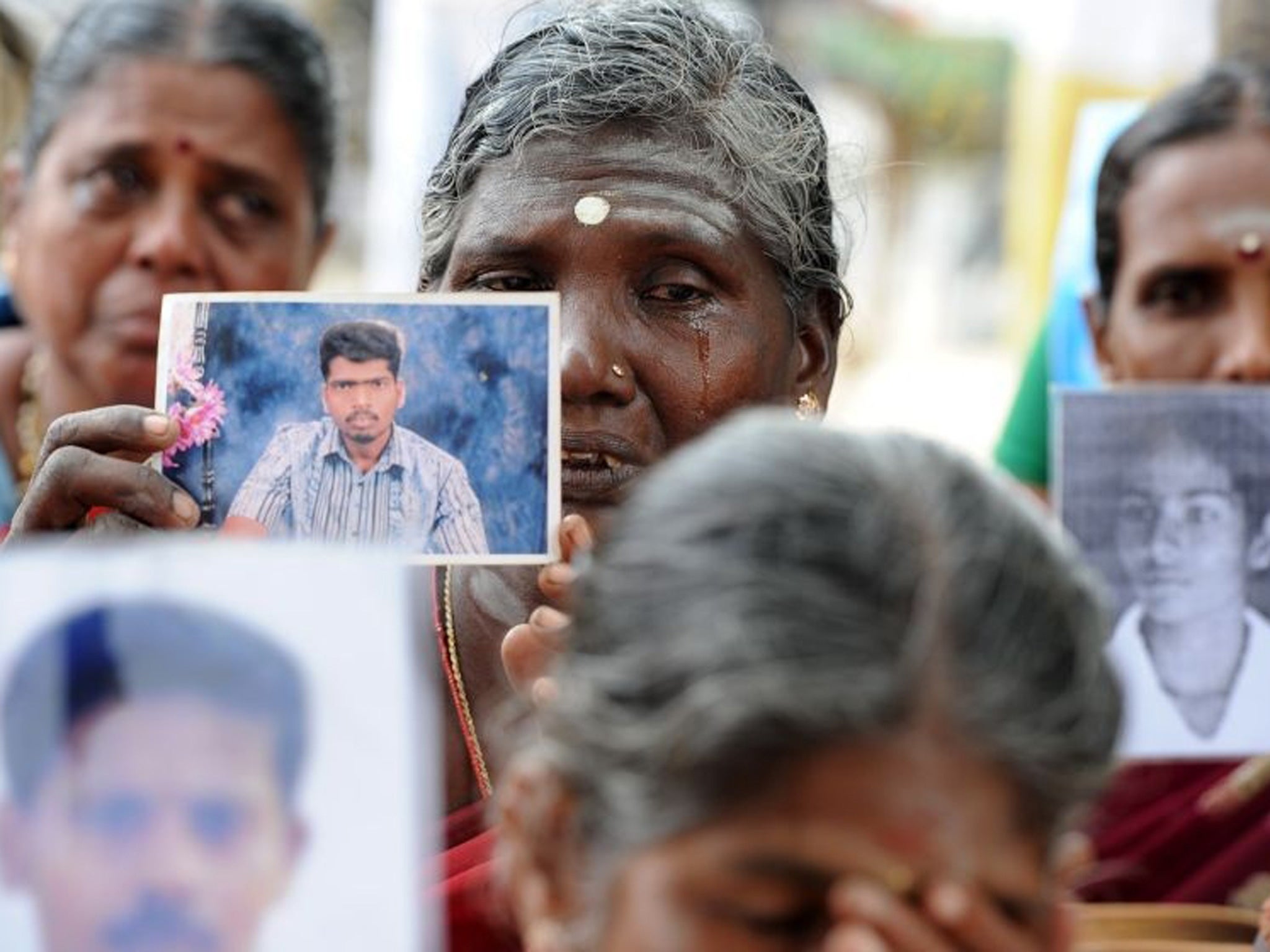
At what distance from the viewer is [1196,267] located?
405 cm

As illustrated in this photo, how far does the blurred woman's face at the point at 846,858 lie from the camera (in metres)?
1.56

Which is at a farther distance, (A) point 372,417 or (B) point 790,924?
(A) point 372,417

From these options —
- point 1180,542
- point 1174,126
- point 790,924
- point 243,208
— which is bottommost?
point 790,924

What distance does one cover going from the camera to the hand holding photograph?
2596 millimetres

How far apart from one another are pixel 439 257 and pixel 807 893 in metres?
1.78

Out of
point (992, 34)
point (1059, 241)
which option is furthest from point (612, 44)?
point (992, 34)

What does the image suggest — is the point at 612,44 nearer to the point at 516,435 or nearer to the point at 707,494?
the point at 516,435

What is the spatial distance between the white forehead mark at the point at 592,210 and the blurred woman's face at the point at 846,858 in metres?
1.47

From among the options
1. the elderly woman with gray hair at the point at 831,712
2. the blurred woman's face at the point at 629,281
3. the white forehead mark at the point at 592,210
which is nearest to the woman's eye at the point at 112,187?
the blurred woman's face at the point at 629,281

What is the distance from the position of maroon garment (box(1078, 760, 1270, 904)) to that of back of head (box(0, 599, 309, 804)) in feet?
7.65

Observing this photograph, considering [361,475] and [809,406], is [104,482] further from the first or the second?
[809,406]

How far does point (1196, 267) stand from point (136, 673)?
113 inches

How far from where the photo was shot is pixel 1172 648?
308 cm

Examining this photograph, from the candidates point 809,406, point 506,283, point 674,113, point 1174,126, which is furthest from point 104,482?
point 1174,126
